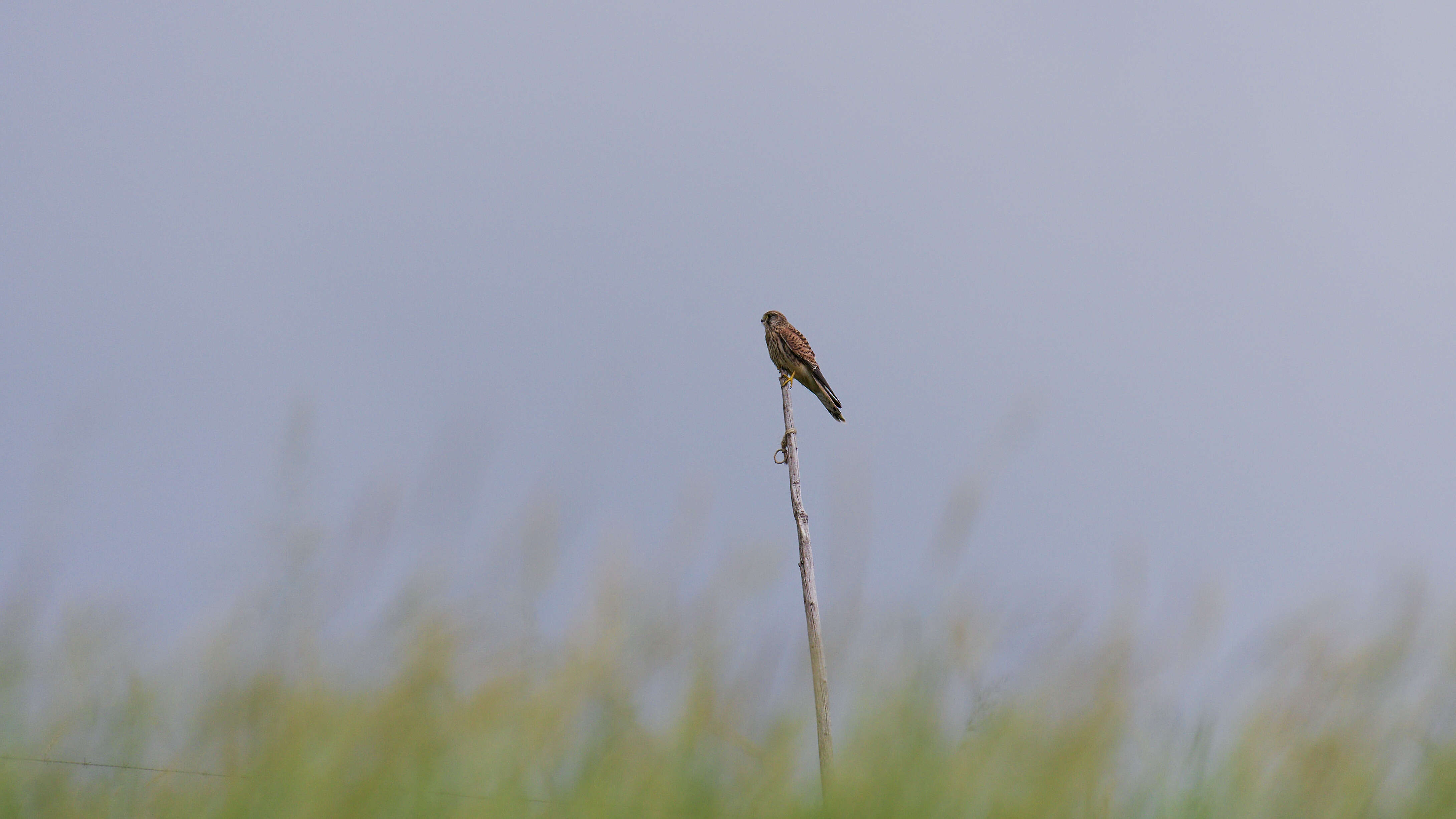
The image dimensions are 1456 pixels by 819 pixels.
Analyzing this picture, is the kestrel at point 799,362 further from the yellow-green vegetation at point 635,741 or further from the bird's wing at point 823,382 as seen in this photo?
the yellow-green vegetation at point 635,741

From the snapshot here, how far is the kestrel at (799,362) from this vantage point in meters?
7.86

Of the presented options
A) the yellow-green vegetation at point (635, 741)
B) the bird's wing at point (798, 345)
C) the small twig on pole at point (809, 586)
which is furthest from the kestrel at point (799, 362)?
the yellow-green vegetation at point (635, 741)

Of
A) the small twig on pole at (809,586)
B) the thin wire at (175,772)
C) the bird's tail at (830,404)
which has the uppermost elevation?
the bird's tail at (830,404)

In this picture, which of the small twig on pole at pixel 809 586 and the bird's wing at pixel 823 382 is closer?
the small twig on pole at pixel 809 586

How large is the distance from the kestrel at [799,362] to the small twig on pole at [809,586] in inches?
57.7

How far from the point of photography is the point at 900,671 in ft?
8.91

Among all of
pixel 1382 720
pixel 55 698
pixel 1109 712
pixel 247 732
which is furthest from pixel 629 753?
pixel 1382 720

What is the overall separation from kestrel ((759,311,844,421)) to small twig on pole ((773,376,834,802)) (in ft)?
4.81

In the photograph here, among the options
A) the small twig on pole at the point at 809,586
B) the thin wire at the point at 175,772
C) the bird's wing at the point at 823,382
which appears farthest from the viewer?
the bird's wing at the point at 823,382

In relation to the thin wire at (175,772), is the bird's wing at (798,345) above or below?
above

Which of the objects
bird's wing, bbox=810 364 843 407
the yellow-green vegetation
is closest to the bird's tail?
bird's wing, bbox=810 364 843 407

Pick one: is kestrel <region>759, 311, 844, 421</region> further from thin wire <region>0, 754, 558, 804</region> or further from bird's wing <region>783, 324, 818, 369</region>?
thin wire <region>0, 754, 558, 804</region>

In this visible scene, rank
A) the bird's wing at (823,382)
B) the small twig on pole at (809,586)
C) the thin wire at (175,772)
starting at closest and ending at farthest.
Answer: the thin wire at (175,772)
the small twig on pole at (809,586)
the bird's wing at (823,382)

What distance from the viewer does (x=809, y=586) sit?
5.11 metres
